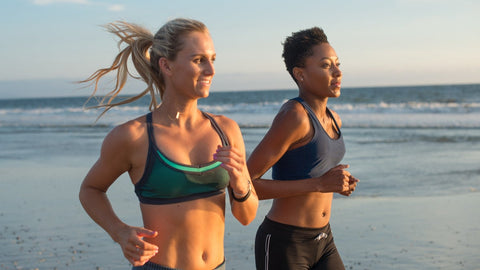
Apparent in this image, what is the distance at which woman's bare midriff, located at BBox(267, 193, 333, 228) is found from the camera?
341 cm

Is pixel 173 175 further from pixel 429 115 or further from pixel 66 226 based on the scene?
pixel 429 115

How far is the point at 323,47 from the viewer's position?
11.9ft

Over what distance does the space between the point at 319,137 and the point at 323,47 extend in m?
0.58

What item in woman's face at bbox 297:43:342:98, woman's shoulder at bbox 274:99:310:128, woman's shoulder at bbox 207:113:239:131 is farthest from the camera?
woman's face at bbox 297:43:342:98

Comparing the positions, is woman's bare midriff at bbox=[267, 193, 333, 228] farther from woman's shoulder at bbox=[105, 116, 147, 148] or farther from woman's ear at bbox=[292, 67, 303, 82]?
woman's shoulder at bbox=[105, 116, 147, 148]

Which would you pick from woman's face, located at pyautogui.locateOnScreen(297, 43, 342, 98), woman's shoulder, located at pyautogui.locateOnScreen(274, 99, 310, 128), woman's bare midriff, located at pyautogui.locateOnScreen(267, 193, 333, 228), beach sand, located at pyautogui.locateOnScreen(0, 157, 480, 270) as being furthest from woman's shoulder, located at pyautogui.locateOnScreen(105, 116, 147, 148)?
beach sand, located at pyautogui.locateOnScreen(0, 157, 480, 270)

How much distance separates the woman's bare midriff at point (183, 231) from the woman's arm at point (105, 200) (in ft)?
0.40

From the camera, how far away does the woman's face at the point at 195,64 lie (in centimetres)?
254

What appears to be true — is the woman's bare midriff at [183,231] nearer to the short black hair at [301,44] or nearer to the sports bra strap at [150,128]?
the sports bra strap at [150,128]

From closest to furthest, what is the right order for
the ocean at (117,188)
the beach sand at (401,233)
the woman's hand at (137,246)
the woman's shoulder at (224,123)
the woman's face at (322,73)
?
the woman's hand at (137,246) → the woman's shoulder at (224,123) → the woman's face at (322,73) → the beach sand at (401,233) → the ocean at (117,188)

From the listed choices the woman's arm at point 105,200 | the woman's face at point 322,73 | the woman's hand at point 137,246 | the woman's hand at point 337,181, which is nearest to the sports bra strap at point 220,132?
the woman's arm at point 105,200

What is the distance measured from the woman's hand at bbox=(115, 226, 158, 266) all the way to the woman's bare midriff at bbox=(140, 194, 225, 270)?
121mm

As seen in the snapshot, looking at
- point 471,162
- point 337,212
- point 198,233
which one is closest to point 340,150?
point 198,233

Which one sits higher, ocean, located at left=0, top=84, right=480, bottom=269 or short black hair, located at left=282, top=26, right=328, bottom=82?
short black hair, located at left=282, top=26, right=328, bottom=82
